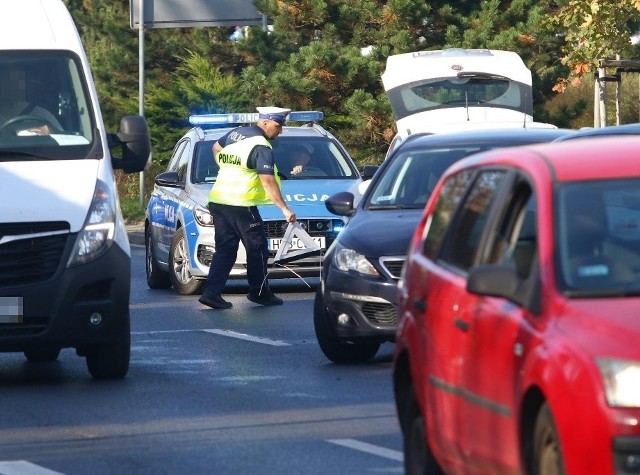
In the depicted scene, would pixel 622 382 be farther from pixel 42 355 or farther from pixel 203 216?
pixel 203 216

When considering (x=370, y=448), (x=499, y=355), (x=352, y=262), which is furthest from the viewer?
(x=352, y=262)

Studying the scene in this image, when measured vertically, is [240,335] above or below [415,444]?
below

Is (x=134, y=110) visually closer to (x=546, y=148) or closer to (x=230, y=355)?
(x=230, y=355)

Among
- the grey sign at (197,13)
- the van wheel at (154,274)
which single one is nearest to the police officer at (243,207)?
the van wheel at (154,274)

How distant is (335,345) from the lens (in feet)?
39.8

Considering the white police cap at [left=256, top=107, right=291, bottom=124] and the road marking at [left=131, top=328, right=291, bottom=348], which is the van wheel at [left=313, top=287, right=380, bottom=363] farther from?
the white police cap at [left=256, top=107, right=291, bottom=124]

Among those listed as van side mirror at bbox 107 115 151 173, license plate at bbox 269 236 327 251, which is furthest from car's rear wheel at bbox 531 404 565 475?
license plate at bbox 269 236 327 251

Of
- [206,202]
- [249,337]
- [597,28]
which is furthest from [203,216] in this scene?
[597,28]

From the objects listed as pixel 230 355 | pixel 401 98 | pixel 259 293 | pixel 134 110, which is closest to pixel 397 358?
pixel 230 355

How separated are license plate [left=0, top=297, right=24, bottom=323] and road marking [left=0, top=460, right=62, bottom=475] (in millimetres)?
2510

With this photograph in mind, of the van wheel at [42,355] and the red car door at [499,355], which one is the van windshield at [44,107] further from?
the red car door at [499,355]

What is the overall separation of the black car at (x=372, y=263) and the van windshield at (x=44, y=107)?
185 centimetres

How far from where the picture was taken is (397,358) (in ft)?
23.7

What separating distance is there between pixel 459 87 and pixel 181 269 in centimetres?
587
